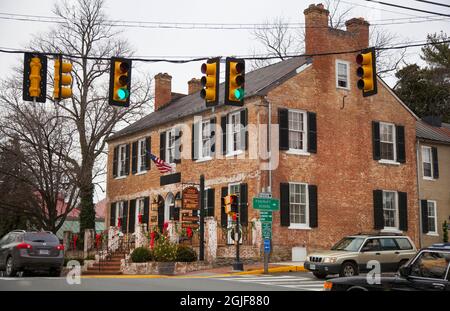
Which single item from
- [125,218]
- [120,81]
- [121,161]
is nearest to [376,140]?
[125,218]

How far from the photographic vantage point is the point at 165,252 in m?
25.3

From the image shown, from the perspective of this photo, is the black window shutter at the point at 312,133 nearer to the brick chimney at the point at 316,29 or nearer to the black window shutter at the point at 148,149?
the brick chimney at the point at 316,29

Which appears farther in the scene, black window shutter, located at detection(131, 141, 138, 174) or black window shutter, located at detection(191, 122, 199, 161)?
black window shutter, located at detection(131, 141, 138, 174)

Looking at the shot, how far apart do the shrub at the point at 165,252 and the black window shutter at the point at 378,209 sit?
403 inches

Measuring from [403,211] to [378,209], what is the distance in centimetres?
160

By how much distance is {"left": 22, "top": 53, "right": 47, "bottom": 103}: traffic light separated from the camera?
16.1m

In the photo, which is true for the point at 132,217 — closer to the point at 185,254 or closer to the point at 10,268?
the point at 185,254

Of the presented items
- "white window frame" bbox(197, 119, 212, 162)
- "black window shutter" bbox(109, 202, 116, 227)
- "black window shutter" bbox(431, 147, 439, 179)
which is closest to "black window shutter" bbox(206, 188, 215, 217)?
"white window frame" bbox(197, 119, 212, 162)

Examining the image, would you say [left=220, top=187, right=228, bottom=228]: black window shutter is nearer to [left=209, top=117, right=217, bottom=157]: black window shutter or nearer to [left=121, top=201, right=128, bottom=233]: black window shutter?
[left=209, top=117, right=217, bottom=157]: black window shutter

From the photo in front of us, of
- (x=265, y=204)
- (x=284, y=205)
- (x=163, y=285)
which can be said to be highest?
(x=284, y=205)

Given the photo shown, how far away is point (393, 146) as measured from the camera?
31.6 metres

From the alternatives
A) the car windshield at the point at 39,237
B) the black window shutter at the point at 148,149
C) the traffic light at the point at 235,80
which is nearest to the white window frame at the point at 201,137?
the black window shutter at the point at 148,149

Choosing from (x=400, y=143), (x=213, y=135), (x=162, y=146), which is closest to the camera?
(x=213, y=135)

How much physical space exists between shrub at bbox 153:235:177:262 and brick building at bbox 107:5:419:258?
9.11ft
